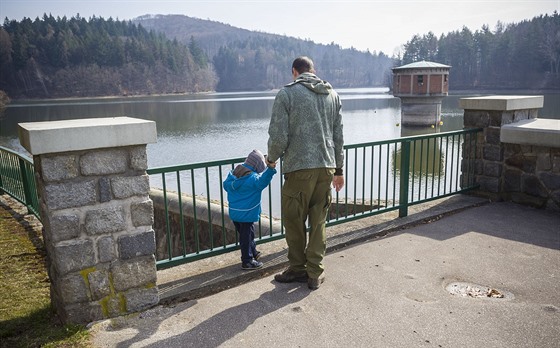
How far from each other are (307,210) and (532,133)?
13.4ft

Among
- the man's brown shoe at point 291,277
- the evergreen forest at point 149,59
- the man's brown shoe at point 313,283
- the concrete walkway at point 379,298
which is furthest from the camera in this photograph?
the evergreen forest at point 149,59

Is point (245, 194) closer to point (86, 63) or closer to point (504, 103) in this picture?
point (504, 103)

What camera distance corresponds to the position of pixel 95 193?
3445 millimetres

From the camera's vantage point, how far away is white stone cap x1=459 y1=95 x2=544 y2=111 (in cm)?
653

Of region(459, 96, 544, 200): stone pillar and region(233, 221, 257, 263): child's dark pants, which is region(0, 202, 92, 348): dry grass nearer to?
region(233, 221, 257, 263): child's dark pants

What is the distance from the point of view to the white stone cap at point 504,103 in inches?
257

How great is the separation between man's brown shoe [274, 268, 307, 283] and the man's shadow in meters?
0.05

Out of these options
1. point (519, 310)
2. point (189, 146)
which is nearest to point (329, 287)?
point (519, 310)

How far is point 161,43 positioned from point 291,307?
5311 inches

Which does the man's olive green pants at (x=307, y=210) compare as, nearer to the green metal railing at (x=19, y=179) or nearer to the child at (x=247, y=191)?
the child at (x=247, y=191)

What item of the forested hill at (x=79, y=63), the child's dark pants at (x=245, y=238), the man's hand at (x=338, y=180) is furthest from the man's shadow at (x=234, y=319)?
the forested hill at (x=79, y=63)

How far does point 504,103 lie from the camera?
6.50 metres

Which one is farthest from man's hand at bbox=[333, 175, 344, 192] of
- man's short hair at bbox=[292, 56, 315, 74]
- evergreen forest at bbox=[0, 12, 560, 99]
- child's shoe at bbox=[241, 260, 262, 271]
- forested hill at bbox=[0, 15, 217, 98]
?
forested hill at bbox=[0, 15, 217, 98]

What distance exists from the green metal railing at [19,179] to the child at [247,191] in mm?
4278
